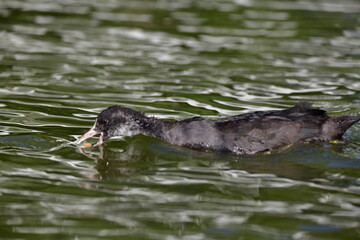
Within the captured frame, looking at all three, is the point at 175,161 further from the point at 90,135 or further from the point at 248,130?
the point at 90,135

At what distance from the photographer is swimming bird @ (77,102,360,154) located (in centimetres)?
788

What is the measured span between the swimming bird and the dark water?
14cm

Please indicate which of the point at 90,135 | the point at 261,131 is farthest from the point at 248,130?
the point at 90,135

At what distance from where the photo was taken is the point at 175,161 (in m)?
7.76

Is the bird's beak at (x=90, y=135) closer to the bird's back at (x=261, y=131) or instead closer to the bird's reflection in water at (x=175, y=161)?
the bird's reflection in water at (x=175, y=161)

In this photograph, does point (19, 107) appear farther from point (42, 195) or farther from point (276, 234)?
point (276, 234)

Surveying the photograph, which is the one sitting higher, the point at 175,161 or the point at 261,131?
the point at 261,131

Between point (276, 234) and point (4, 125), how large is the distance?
4.54m

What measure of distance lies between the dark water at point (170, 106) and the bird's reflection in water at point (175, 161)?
21 millimetres

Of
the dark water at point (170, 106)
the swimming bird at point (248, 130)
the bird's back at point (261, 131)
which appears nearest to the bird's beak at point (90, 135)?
the swimming bird at point (248, 130)

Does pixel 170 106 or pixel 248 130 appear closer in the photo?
pixel 248 130

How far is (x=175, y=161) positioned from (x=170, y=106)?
8.04 ft

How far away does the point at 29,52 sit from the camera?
12.9 metres

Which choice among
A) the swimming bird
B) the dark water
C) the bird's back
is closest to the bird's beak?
the swimming bird
